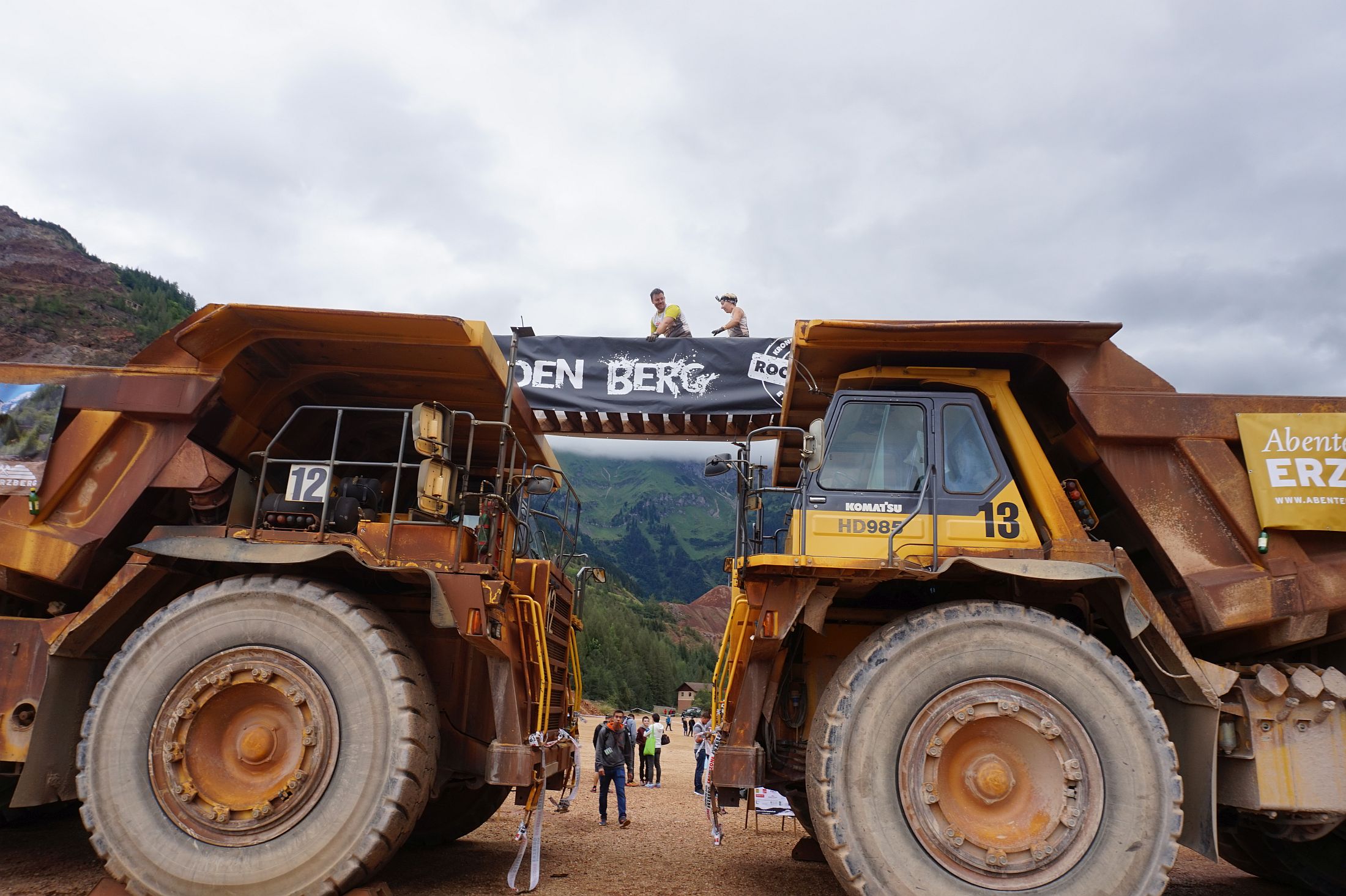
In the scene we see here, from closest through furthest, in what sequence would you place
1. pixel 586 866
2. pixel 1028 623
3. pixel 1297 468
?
1. pixel 1028 623
2. pixel 1297 468
3. pixel 586 866

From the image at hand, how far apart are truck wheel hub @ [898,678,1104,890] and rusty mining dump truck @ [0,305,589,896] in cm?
277

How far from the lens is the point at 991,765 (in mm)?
5402

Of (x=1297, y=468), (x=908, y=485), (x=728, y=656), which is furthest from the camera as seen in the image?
(x=728, y=656)

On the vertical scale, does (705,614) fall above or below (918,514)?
above

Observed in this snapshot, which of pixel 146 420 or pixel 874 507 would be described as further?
pixel 146 420

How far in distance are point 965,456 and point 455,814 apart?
591cm

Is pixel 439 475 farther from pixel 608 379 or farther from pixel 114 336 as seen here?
pixel 114 336

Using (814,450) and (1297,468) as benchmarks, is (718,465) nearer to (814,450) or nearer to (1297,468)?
(814,450)

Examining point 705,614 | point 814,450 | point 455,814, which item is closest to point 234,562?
point 455,814

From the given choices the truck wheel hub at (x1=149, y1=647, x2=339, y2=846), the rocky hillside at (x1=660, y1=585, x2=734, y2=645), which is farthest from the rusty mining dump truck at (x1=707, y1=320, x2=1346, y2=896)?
the rocky hillside at (x1=660, y1=585, x2=734, y2=645)

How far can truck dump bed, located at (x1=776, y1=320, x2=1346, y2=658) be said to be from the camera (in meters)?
5.80

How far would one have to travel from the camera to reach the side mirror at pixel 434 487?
247 inches

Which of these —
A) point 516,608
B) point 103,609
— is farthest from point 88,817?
point 516,608

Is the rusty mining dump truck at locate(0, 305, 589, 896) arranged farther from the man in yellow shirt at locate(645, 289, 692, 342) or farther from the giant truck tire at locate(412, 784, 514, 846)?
the man in yellow shirt at locate(645, 289, 692, 342)
